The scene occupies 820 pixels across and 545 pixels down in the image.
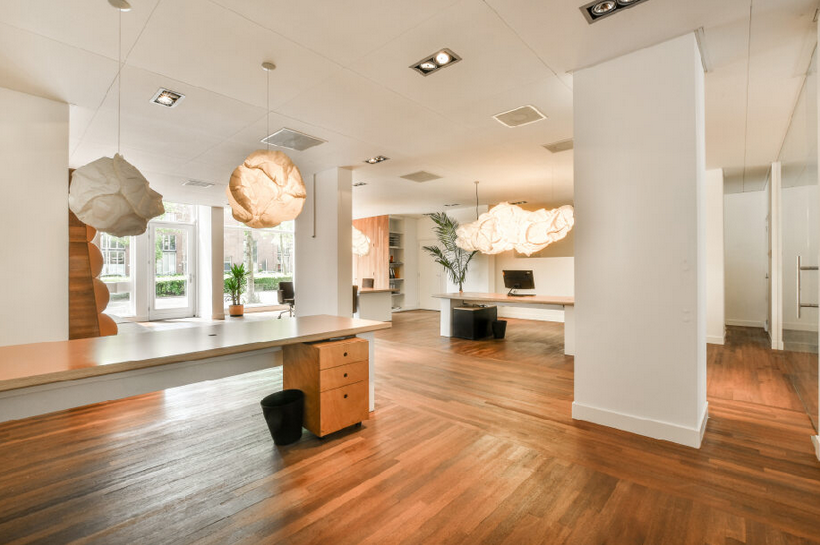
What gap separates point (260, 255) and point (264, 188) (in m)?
10.0

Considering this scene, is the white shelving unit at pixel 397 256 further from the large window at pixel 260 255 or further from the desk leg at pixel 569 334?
the desk leg at pixel 569 334

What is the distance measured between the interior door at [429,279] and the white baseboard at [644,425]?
318 inches

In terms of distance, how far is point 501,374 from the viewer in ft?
14.8

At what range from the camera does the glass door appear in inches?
363

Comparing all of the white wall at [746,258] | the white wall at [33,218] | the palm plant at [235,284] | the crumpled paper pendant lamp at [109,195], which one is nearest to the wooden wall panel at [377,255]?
the palm plant at [235,284]

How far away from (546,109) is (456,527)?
12.4ft

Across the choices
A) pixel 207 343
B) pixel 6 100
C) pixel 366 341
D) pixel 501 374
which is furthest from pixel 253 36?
pixel 501 374

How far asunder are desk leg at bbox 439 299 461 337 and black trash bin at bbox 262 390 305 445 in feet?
14.5

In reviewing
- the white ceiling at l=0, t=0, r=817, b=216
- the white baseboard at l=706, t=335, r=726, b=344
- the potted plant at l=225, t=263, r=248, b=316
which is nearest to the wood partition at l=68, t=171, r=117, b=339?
the white ceiling at l=0, t=0, r=817, b=216

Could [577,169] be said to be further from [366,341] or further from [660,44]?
[366,341]

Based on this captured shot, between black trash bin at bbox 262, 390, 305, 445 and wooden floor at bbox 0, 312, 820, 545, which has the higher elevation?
black trash bin at bbox 262, 390, 305, 445

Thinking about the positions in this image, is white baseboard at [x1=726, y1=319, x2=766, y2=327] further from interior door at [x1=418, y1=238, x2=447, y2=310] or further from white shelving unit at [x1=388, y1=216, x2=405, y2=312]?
white shelving unit at [x1=388, y1=216, x2=405, y2=312]

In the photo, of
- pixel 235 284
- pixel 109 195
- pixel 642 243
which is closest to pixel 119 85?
pixel 109 195

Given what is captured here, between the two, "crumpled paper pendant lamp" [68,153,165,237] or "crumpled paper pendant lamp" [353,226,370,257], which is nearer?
"crumpled paper pendant lamp" [68,153,165,237]
